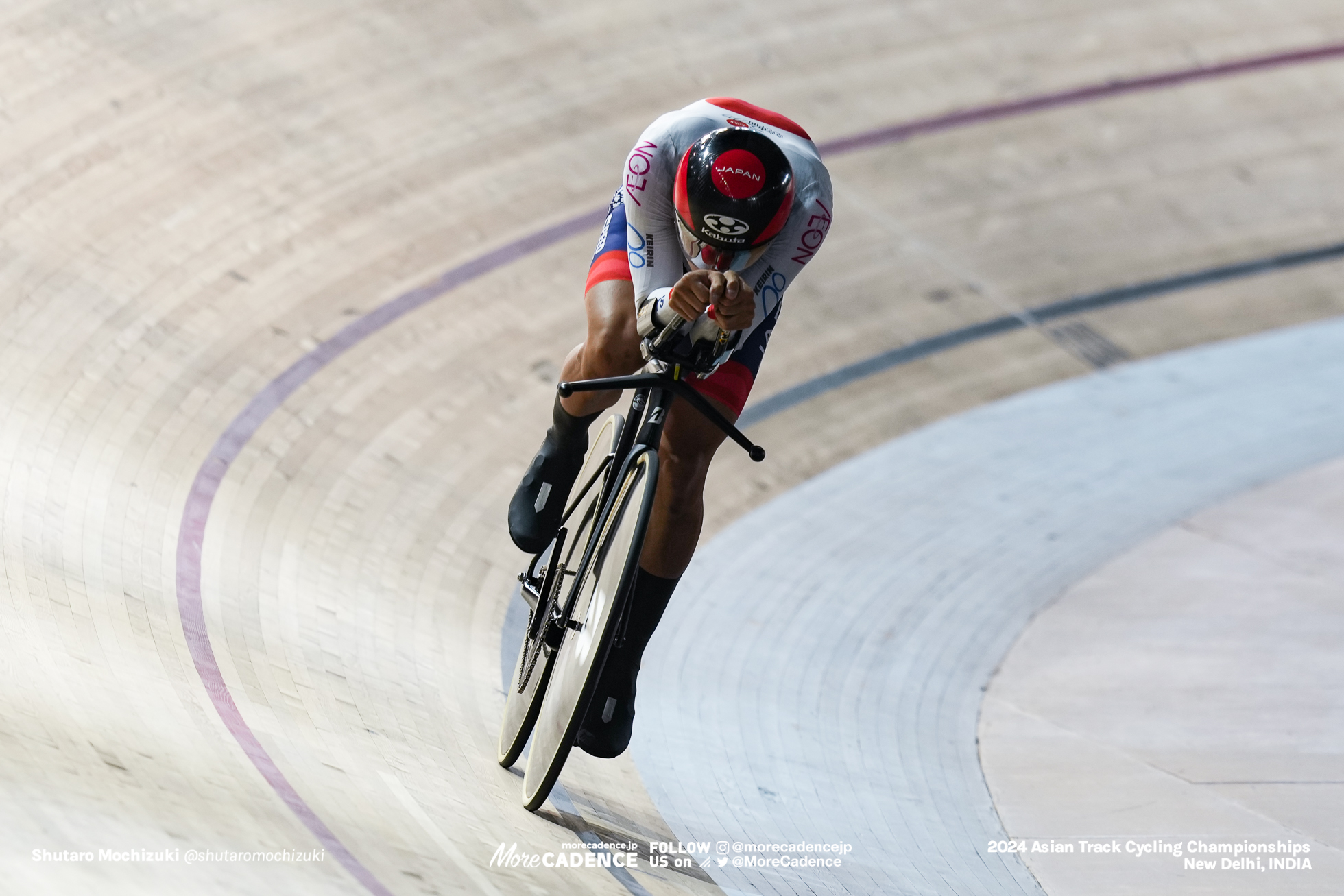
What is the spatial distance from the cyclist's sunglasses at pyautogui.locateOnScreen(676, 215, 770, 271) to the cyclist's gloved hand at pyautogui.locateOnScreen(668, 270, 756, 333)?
121mm

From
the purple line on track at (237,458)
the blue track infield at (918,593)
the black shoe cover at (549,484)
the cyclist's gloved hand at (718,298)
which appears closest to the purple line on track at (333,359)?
the purple line on track at (237,458)

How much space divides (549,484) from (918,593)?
61.0 inches

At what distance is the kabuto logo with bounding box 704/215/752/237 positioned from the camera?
240 centimetres

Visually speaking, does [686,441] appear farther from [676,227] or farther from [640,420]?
[676,227]

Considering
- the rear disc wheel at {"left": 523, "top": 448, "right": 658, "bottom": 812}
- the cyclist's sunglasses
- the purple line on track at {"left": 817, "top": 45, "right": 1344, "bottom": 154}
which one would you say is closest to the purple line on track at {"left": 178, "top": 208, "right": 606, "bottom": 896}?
the rear disc wheel at {"left": 523, "top": 448, "right": 658, "bottom": 812}

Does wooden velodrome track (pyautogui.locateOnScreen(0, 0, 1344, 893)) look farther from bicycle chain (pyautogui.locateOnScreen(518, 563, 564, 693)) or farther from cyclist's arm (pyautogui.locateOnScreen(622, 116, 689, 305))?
cyclist's arm (pyautogui.locateOnScreen(622, 116, 689, 305))

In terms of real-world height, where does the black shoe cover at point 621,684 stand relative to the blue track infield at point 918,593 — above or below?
above

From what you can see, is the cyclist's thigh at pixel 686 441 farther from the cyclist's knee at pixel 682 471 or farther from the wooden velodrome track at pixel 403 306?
the wooden velodrome track at pixel 403 306

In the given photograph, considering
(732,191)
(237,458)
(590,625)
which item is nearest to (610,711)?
(590,625)

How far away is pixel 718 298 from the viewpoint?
2299 mm

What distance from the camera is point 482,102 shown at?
577 centimetres

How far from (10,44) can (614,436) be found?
3.68 m

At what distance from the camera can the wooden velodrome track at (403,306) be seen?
8.45 feet

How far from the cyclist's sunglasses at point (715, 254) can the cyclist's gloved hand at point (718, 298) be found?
12 cm
